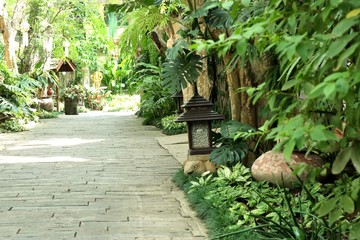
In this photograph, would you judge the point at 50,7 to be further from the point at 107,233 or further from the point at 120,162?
the point at 107,233

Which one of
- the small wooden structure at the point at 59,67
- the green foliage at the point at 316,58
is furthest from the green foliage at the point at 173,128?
the small wooden structure at the point at 59,67

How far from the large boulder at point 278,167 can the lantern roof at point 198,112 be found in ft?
4.37

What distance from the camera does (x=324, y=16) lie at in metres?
1.75

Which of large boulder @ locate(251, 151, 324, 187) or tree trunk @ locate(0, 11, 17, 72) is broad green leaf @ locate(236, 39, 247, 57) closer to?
large boulder @ locate(251, 151, 324, 187)

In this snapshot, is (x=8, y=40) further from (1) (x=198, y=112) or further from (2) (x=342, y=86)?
(2) (x=342, y=86)

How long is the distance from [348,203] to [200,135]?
16.3 feet

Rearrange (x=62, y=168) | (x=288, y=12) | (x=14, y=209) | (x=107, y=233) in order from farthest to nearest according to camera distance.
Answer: (x=62, y=168)
(x=14, y=209)
(x=107, y=233)
(x=288, y=12)

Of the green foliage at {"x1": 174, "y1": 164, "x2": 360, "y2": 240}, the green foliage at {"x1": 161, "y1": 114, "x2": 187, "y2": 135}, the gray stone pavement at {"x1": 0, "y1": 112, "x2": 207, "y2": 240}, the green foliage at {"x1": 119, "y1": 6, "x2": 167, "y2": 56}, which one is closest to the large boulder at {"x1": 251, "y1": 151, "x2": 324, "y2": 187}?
the green foliage at {"x1": 174, "y1": 164, "x2": 360, "y2": 240}

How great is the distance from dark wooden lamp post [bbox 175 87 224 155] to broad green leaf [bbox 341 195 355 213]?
4.78m

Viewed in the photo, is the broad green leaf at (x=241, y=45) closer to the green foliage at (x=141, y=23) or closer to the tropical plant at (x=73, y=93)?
the green foliage at (x=141, y=23)

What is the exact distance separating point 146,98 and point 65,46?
21.0ft

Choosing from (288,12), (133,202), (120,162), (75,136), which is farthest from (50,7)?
(288,12)

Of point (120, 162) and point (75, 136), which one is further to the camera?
point (75, 136)

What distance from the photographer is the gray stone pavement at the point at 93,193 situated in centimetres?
481
